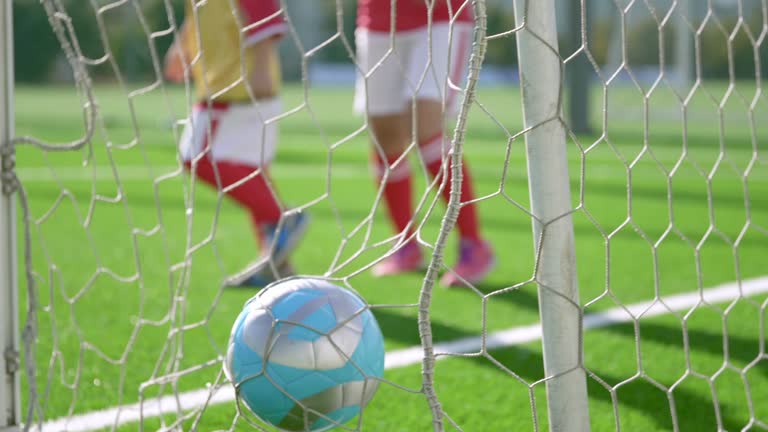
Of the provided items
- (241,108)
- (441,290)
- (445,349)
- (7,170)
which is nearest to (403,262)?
(441,290)

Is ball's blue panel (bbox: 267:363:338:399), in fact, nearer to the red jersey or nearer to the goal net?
the goal net

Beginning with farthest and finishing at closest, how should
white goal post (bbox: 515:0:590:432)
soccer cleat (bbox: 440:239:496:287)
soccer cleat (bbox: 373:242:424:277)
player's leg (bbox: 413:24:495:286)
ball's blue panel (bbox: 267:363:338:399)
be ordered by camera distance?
soccer cleat (bbox: 373:242:424:277) → soccer cleat (bbox: 440:239:496:287) → player's leg (bbox: 413:24:495:286) → ball's blue panel (bbox: 267:363:338:399) → white goal post (bbox: 515:0:590:432)

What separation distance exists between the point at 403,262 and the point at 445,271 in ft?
0.54

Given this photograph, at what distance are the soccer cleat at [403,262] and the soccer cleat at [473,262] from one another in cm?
25

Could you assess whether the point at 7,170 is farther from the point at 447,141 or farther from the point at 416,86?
the point at 447,141

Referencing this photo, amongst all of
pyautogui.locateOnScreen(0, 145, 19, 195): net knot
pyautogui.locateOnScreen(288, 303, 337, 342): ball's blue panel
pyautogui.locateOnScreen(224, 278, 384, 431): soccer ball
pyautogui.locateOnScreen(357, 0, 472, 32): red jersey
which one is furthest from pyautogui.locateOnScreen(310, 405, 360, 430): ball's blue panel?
pyautogui.locateOnScreen(357, 0, 472, 32): red jersey

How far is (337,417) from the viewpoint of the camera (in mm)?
1691

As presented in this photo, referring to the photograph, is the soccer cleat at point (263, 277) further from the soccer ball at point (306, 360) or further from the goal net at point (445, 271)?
the soccer ball at point (306, 360)

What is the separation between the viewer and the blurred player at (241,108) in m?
3.33

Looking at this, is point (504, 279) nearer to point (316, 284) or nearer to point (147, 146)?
point (316, 284)

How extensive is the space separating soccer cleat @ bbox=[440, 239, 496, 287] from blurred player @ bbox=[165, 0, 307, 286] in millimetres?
552

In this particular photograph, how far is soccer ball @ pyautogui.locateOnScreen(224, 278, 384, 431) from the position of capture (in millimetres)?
1661

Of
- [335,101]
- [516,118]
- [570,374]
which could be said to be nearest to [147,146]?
[516,118]

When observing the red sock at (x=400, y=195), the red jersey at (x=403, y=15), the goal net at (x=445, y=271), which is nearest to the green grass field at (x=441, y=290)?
the goal net at (x=445, y=271)
